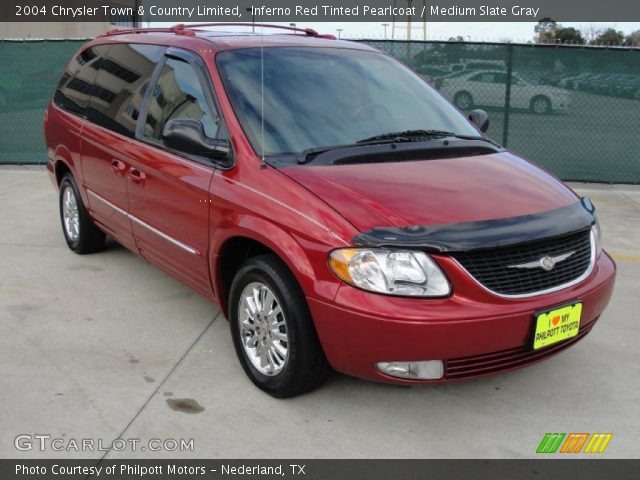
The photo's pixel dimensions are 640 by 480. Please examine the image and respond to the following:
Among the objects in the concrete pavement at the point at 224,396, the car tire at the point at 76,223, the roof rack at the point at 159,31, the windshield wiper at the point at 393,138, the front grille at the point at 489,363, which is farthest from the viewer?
the car tire at the point at 76,223

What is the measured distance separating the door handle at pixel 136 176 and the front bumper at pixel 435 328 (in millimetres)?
1770

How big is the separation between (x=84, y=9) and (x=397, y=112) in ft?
129

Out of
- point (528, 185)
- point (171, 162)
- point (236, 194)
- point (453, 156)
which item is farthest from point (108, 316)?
point (528, 185)

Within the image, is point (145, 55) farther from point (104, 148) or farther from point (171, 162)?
point (171, 162)

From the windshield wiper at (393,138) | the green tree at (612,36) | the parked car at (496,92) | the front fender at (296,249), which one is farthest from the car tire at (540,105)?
the green tree at (612,36)

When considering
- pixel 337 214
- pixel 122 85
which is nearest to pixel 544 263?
pixel 337 214

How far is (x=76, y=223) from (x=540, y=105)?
6066mm

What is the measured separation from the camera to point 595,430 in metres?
3.25

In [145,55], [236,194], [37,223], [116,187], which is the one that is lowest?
[37,223]

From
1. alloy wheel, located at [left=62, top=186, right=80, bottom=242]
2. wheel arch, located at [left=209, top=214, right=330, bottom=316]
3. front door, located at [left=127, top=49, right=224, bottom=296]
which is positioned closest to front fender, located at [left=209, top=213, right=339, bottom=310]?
wheel arch, located at [left=209, top=214, right=330, bottom=316]

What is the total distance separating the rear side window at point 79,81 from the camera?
5418 millimetres

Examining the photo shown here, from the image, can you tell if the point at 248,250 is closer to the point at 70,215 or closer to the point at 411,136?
the point at 411,136

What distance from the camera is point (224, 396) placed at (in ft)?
11.5

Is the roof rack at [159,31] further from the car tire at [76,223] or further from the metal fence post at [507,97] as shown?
the metal fence post at [507,97]
